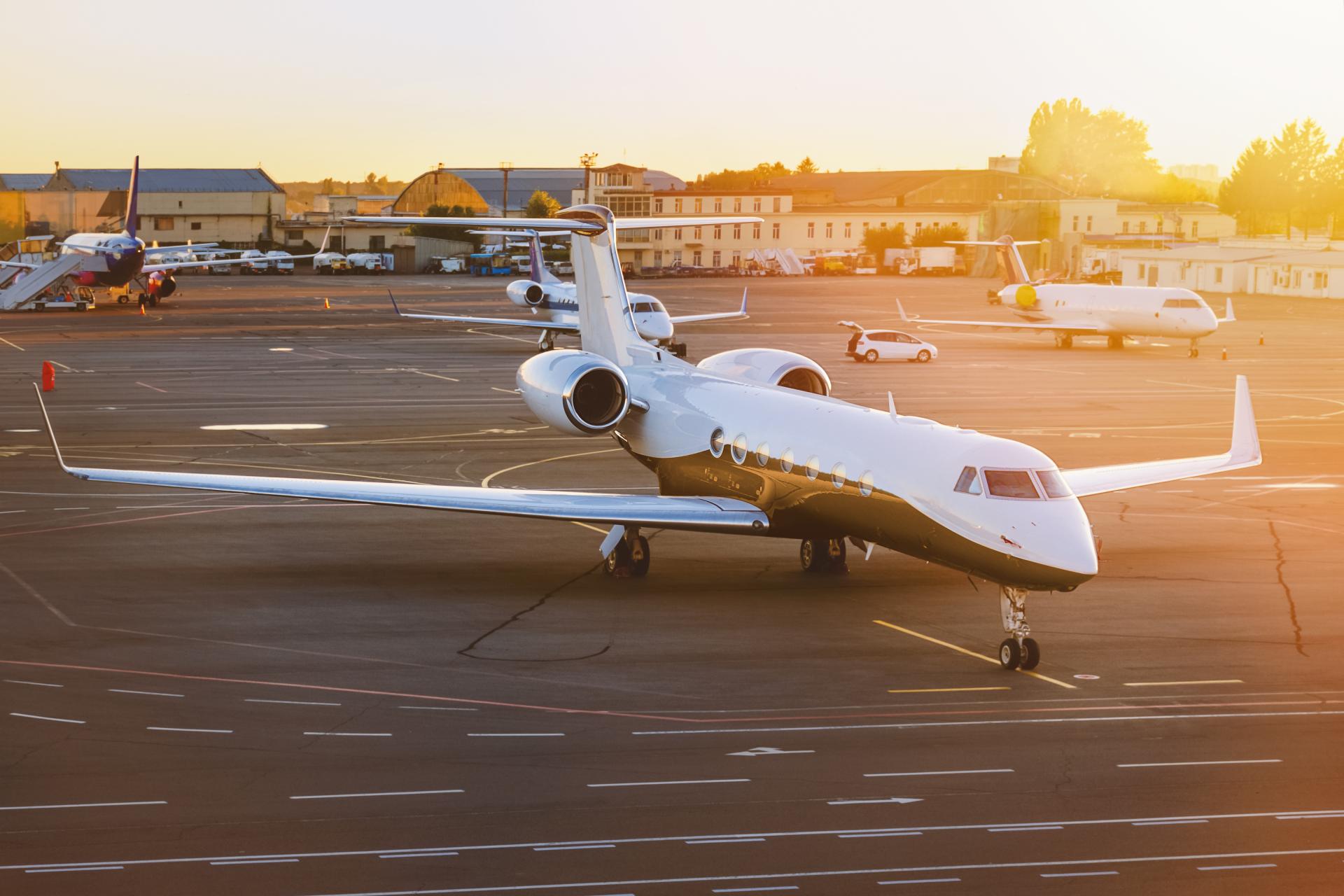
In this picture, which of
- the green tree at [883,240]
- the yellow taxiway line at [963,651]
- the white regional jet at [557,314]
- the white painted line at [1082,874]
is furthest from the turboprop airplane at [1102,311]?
the green tree at [883,240]

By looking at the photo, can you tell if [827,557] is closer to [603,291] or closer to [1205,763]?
[603,291]

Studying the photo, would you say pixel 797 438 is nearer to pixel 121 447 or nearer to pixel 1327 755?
pixel 1327 755

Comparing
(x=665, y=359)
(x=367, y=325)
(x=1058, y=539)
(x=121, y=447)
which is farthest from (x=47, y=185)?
(x=1058, y=539)

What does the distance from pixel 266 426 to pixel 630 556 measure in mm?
21423

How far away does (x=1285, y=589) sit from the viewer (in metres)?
23.2

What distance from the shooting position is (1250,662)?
62.4ft

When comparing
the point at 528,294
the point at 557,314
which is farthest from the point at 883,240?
the point at 557,314

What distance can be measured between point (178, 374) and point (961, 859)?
49.9 m

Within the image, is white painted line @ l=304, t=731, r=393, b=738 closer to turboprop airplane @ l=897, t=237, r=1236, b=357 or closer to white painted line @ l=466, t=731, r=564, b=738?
white painted line @ l=466, t=731, r=564, b=738

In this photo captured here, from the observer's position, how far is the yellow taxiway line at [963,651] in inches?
715

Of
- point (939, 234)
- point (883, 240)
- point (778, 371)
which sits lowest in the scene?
point (778, 371)

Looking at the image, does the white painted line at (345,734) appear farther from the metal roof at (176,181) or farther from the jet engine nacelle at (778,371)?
the metal roof at (176,181)

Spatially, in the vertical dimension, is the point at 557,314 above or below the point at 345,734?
above

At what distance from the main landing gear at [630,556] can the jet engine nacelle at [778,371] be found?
3.93 metres
